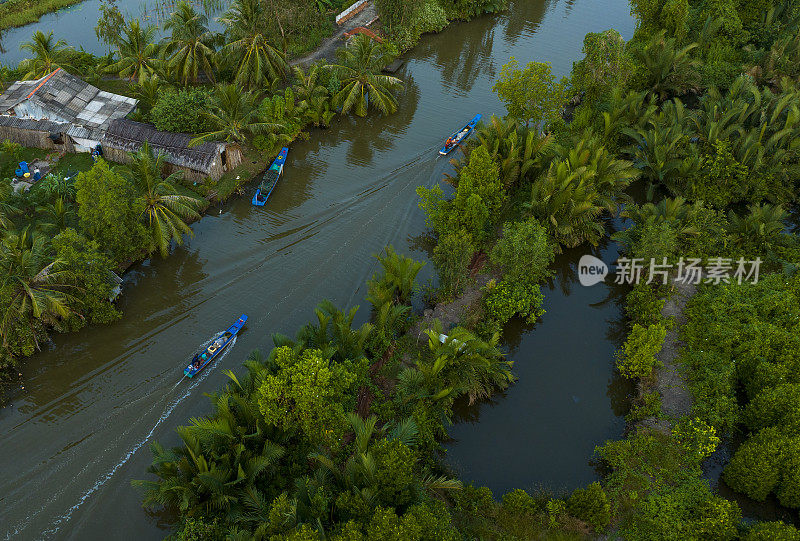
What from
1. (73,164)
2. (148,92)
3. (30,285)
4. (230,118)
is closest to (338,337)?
(30,285)

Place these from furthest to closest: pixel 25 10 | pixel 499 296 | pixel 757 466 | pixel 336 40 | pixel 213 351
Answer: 1. pixel 25 10
2. pixel 336 40
3. pixel 499 296
4. pixel 213 351
5. pixel 757 466

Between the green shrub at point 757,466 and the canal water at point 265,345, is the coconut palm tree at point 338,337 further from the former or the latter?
the green shrub at point 757,466

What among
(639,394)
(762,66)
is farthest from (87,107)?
(762,66)

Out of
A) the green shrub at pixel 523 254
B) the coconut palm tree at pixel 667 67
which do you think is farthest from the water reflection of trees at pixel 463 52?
the green shrub at pixel 523 254

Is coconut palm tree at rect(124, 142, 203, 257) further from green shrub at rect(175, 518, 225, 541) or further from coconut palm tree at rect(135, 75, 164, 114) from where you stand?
green shrub at rect(175, 518, 225, 541)

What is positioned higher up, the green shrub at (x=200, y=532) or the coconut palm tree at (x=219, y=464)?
the coconut palm tree at (x=219, y=464)

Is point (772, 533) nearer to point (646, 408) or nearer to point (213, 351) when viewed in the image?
point (646, 408)

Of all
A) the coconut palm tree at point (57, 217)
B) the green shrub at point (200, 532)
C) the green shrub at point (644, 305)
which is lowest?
the green shrub at point (644, 305)
